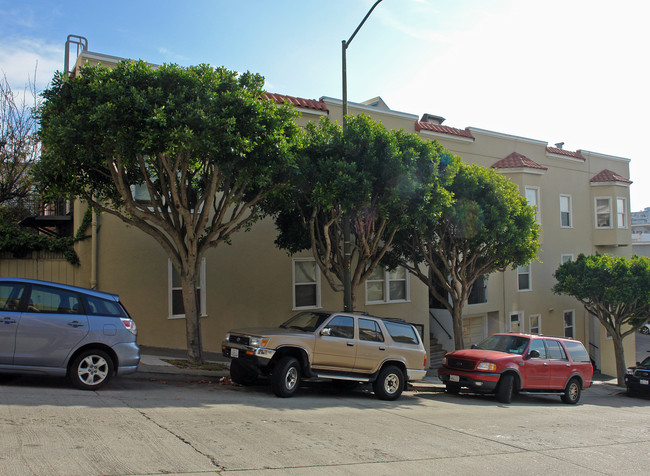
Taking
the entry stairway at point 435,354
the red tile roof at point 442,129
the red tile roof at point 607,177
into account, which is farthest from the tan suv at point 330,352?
the red tile roof at point 607,177

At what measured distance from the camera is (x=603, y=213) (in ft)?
91.9

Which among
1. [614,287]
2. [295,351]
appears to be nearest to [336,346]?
[295,351]

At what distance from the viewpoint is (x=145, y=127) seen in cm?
1030

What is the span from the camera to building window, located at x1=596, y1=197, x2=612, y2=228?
2795 cm

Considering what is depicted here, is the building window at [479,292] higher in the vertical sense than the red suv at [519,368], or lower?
higher

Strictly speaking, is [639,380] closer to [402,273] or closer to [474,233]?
[474,233]

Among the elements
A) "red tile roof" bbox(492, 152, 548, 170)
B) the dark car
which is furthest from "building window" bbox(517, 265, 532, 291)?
the dark car

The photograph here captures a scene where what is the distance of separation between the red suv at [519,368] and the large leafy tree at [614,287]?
23.2 feet

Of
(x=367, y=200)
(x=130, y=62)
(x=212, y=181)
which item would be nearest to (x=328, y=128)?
(x=367, y=200)

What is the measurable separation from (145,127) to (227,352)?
14.8 feet

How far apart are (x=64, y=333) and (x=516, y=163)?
20374mm

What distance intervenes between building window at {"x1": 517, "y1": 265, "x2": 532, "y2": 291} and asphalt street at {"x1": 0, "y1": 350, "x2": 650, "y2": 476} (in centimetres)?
1371

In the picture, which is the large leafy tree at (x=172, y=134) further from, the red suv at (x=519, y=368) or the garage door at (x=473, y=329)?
the garage door at (x=473, y=329)

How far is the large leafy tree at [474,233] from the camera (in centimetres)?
1563
